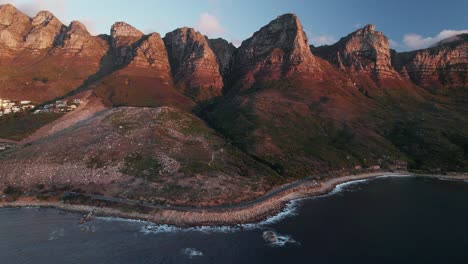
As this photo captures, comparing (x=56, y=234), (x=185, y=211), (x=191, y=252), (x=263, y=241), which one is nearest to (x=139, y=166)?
(x=185, y=211)

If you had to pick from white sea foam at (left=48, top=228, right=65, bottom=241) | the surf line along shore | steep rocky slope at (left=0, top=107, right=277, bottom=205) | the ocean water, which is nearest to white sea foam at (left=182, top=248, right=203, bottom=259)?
the ocean water

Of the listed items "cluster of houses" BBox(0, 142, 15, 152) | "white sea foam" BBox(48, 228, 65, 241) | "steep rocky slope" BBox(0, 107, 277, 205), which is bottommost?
"white sea foam" BBox(48, 228, 65, 241)

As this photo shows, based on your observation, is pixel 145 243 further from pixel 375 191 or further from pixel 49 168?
pixel 375 191

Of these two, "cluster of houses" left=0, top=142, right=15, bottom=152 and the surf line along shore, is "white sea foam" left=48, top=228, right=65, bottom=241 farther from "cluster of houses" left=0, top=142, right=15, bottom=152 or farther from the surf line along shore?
"cluster of houses" left=0, top=142, right=15, bottom=152

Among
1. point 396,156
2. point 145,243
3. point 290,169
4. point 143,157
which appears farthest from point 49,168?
point 396,156

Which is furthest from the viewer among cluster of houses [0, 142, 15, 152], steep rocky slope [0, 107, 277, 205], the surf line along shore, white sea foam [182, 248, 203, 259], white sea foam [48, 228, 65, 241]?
cluster of houses [0, 142, 15, 152]

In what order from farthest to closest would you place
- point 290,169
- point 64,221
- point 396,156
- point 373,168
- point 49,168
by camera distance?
point 396,156 < point 373,168 < point 290,169 < point 49,168 < point 64,221

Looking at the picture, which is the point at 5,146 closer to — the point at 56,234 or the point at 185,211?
the point at 56,234

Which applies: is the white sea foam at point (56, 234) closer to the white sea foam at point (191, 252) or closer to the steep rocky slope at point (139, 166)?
the steep rocky slope at point (139, 166)

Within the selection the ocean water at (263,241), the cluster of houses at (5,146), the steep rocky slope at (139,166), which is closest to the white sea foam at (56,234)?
the ocean water at (263,241)
